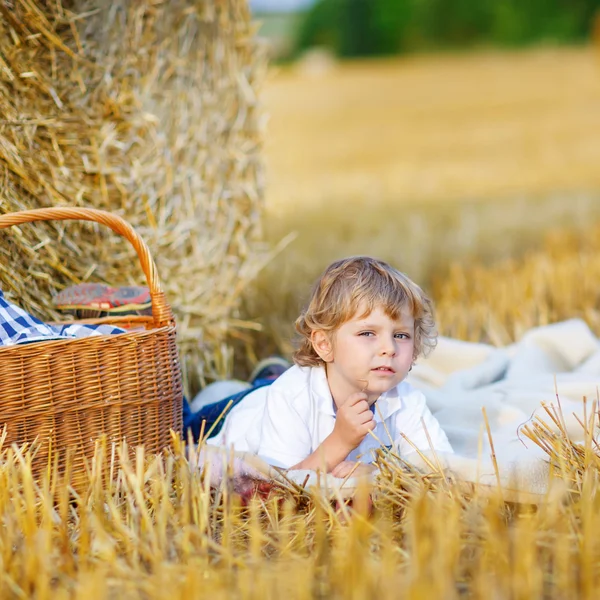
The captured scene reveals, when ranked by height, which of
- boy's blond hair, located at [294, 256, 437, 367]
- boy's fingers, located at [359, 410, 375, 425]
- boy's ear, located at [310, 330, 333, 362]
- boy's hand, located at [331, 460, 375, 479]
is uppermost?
boy's blond hair, located at [294, 256, 437, 367]

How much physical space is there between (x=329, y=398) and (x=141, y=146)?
1.34m

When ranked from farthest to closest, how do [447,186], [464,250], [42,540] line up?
[447,186] → [464,250] → [42,540]

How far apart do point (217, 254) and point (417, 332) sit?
1307 mm

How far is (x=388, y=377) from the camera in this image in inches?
79.7

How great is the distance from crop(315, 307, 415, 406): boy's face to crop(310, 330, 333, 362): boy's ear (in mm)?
35

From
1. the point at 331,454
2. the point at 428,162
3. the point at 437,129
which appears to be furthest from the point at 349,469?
the point at 437,129

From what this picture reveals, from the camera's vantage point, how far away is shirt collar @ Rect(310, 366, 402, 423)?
212cm

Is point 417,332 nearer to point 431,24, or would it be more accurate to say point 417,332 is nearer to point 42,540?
point 42,540

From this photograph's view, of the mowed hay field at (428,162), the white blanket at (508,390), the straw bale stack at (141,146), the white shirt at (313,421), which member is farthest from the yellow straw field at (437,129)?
the white shirt at (313,421)

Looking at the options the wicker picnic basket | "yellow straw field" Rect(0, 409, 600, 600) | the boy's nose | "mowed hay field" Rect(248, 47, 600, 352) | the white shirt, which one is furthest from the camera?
"mowed hay field" Rect(248, 47, 600, 352)

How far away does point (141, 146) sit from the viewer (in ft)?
10.0

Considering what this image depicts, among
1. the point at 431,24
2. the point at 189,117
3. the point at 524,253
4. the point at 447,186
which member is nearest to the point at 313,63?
the point at 431,24

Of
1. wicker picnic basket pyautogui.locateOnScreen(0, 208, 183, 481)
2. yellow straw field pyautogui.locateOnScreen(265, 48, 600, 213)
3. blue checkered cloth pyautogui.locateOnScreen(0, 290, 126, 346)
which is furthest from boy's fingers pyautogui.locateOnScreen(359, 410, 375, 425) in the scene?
yellow straw field pyautogui.locateOnScreen(265, 48, 600, 213)

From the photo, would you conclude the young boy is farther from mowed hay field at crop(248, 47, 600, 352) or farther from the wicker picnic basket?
mowed hay field at crop(248, 47, 600, 352)
